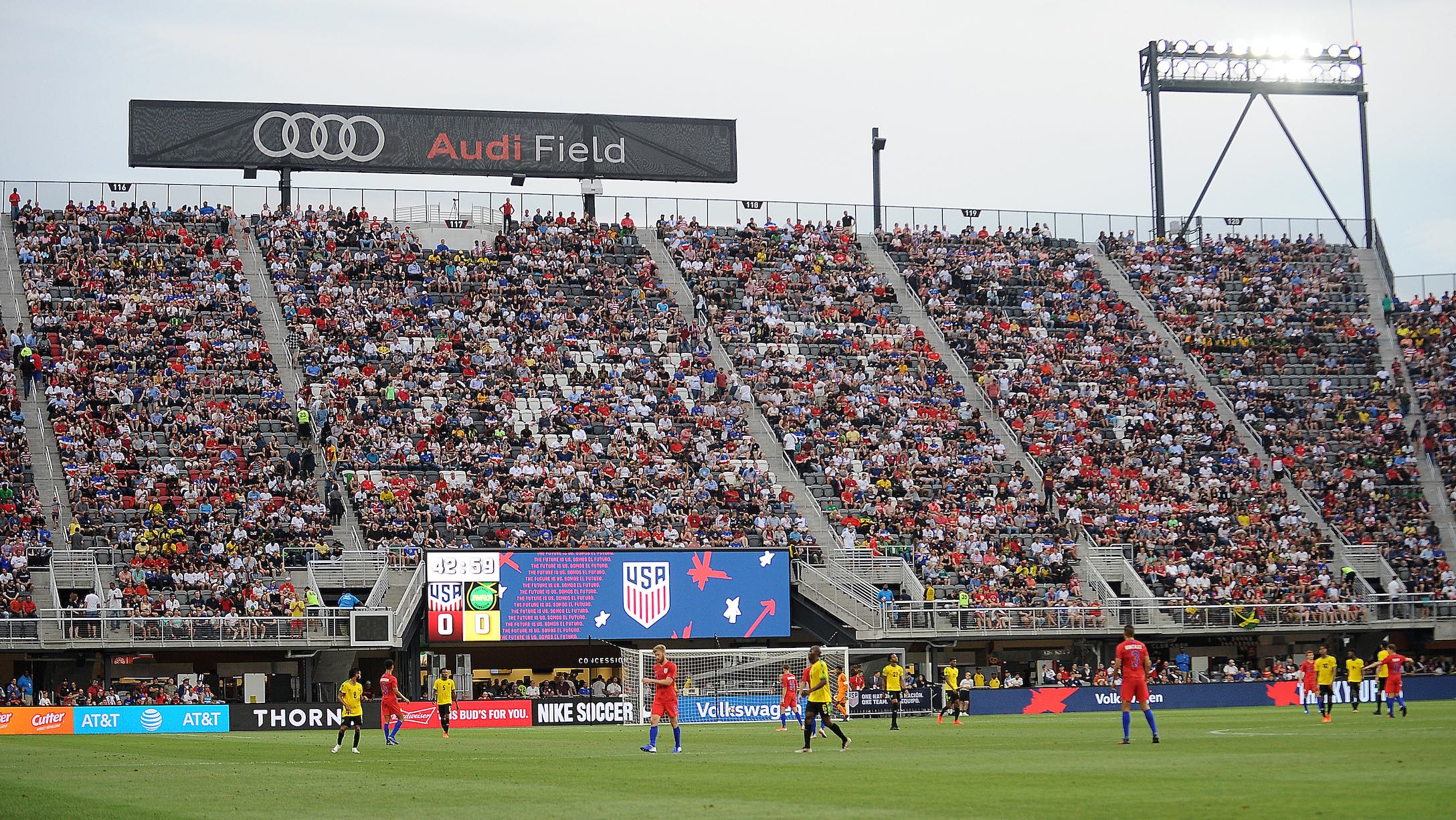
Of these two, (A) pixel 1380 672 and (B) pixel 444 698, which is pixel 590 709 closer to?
(B) pixel 444 698

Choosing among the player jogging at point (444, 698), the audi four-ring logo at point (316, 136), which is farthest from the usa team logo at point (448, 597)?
the audi four-ring logo at point (316, 136)

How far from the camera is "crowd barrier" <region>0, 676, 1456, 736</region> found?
136ft

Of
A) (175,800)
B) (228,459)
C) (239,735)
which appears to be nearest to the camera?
(175,800)

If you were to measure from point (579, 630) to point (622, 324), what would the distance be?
48.5ft

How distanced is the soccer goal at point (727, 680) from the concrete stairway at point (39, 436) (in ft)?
54.0

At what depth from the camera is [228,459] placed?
4997cm

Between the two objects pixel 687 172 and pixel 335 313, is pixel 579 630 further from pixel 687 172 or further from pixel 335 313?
pixel 687 172

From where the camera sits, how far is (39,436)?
50.3 m

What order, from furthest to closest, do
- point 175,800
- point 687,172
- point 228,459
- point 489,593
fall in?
point 687,172 → point 228,459 → point 489,593 → point 175,800

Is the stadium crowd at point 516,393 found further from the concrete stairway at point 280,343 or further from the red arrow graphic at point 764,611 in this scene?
the red arrow graphic at point 764,611

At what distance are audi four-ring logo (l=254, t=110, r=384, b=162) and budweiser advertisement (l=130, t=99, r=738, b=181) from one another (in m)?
0.03

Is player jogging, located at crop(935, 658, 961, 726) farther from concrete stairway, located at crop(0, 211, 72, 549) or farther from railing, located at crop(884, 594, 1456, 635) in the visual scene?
concrete stairway, located at crop(0, 211, 72, 549)

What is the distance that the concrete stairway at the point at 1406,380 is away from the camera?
56.8 meters

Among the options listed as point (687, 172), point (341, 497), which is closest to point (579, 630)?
point (341, 497)
